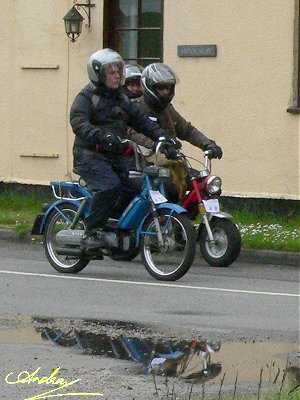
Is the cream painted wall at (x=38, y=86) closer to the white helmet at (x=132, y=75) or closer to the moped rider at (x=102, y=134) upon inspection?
the white helmet at (x=132, y=75)

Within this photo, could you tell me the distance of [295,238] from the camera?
56.4ft

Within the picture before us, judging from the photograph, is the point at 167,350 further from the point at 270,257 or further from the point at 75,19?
the point at 75,19

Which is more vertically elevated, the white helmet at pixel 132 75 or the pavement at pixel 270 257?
the white helmet at pixel 132 75

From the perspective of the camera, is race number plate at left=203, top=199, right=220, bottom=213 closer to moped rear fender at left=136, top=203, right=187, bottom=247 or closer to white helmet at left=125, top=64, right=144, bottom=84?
moped rear fender at left=136, top=203, right=187, bottom=247

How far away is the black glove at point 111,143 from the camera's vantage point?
13891 millimetres

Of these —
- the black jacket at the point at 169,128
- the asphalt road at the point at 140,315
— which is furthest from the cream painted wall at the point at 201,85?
the black jacket at the point at 169,128

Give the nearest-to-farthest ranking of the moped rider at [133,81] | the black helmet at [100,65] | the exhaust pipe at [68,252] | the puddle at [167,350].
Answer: the puddle at [167,350] → the black helmet at [100,65] → the exhaust pipe at [68,252] → the moped rider at [133,81]

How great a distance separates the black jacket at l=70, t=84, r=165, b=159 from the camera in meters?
14.0

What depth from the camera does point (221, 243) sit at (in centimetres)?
1486

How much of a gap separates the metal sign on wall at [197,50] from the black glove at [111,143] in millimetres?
6484

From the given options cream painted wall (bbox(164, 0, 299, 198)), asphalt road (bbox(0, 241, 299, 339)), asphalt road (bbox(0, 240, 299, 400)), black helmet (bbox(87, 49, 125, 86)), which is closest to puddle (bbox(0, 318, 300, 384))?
asphalt road (bbox(0, 240, 299, 400))

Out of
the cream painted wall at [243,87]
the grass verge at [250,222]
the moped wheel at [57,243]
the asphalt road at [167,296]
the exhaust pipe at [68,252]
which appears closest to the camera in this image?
the asphalt road at [167,296]

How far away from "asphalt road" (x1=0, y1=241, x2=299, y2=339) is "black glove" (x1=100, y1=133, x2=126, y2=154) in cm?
113

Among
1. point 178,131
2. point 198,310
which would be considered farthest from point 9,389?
point 178,131
